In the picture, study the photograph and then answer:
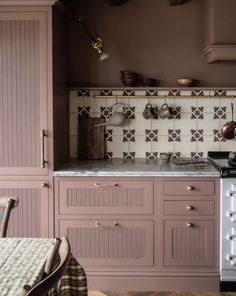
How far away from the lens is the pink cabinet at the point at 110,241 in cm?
326

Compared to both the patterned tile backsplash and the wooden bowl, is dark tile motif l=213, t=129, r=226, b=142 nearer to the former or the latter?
the patterned tile backsplash

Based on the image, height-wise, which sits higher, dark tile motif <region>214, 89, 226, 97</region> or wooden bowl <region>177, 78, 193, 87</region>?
wooden bowl <region>177, 78, 193, 87</region>

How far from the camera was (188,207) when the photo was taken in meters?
3.21

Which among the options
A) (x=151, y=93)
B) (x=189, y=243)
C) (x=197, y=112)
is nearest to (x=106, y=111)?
(x=151, y=93)

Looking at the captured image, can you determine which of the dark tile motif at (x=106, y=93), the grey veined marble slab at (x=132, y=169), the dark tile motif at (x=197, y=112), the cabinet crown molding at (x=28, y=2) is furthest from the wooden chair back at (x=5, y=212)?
the dark tile motif at (x=197, y=112)

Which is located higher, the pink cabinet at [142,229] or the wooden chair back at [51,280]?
the wooden chair back at [51,280]

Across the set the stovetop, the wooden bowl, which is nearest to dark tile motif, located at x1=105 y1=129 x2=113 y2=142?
the wooden bowl

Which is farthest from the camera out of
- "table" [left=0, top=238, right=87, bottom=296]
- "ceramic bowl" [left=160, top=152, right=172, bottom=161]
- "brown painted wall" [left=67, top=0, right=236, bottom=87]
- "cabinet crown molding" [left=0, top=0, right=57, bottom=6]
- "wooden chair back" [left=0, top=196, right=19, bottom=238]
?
"brown painted wall" [left=67, top=0, right=236, bottom=87]

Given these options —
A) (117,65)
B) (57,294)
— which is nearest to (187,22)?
(117,65)

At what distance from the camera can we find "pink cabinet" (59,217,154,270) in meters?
3.26

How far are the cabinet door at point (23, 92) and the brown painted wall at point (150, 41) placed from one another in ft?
2.27

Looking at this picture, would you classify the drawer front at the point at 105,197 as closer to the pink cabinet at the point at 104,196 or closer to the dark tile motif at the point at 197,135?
the pink cabinet at the point at 104,196

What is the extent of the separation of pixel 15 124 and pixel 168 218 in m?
1.19

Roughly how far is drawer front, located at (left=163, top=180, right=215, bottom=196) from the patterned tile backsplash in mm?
661
